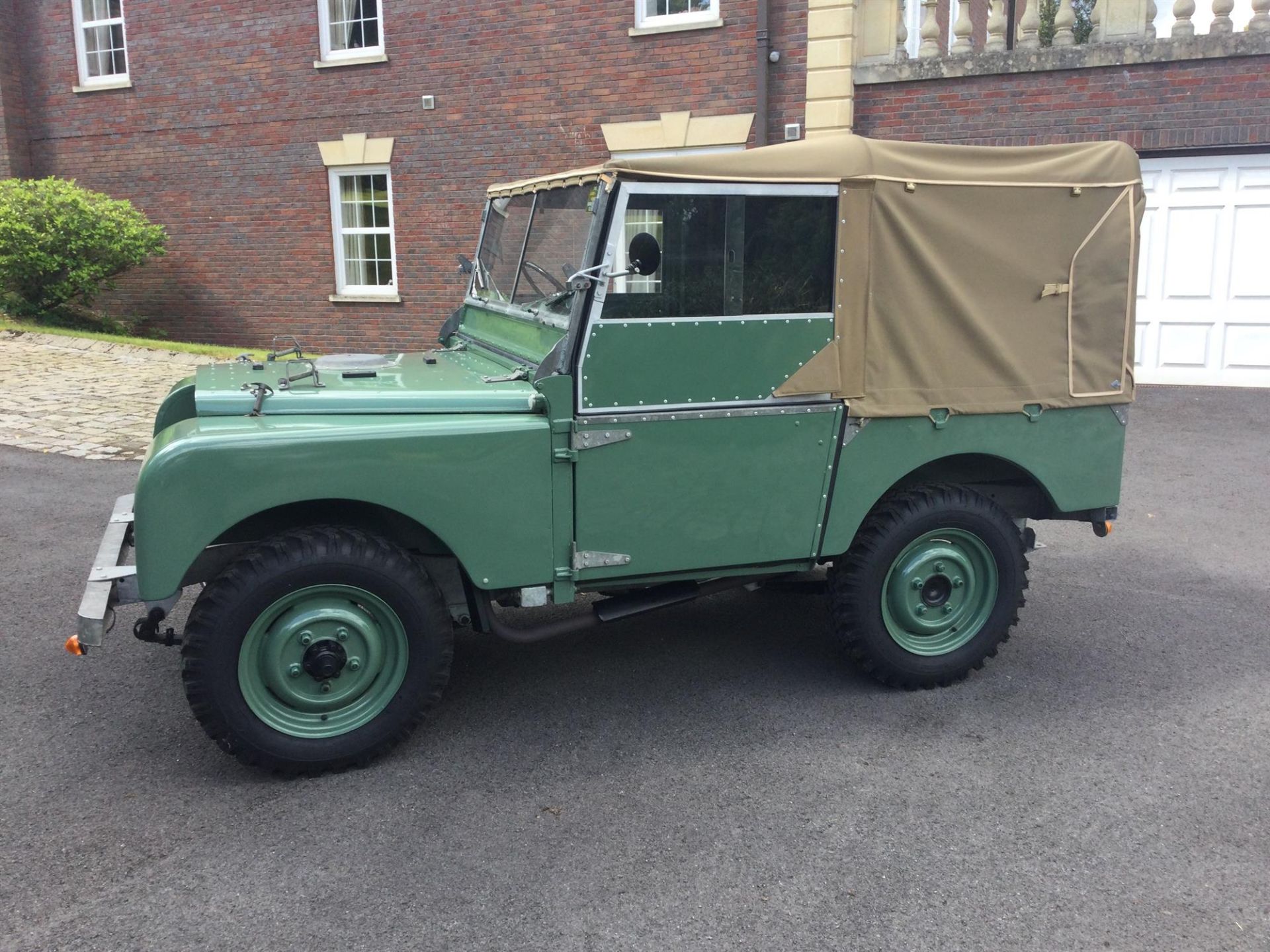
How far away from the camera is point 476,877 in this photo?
10.5 feet

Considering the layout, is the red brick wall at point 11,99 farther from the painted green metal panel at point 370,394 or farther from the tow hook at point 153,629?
the tow hook at point 153,629

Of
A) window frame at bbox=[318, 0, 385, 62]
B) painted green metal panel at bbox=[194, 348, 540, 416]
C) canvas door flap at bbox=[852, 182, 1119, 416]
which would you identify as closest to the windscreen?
painted green metal panel at bbox=[194, 348, 540, 416]

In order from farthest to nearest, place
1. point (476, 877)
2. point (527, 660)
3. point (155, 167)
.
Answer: point (155, 167)
point (527, 660)
point (476, 877)

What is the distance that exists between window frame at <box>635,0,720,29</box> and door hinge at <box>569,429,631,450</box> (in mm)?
9907

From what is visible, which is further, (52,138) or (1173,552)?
(52,138)

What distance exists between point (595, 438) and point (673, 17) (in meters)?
10.3

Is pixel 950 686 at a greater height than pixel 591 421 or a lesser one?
lesser

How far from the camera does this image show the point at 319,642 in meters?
3.73

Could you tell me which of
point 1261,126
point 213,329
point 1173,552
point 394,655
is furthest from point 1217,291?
point 213,329

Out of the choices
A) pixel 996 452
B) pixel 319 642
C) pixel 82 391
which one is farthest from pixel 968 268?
pixel 82 391

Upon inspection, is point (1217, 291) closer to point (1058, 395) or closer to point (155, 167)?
point (1058, 395)

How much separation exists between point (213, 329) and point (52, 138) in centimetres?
380

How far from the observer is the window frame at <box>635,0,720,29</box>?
1245 cm

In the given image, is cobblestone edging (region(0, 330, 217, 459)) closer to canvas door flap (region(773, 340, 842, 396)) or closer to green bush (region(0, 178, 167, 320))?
green bush (region(0, 178, 167, 320))
